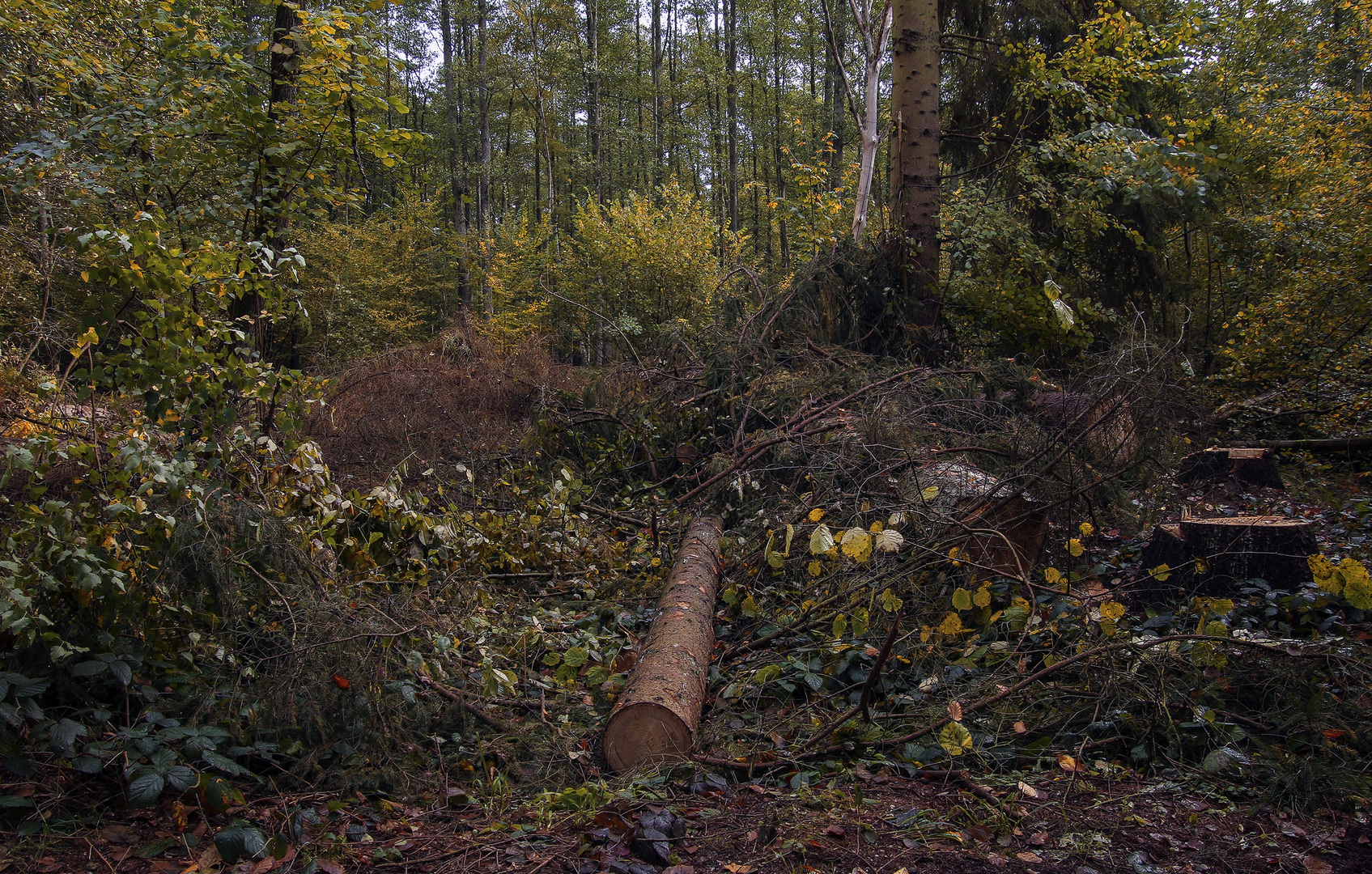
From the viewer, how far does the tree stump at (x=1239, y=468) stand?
5.30m

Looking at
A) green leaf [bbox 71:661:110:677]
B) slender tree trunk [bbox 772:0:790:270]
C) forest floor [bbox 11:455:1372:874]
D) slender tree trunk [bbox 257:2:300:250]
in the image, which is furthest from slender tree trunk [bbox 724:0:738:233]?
green leaf [bbox 71:661:110:677]

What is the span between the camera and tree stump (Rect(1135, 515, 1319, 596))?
3.57 metres

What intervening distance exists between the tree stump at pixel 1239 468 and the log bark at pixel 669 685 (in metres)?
3.66

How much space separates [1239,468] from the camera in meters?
5.34

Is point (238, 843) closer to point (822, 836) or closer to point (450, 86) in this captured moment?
point (822, 836)

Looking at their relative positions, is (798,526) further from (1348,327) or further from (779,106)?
(779,106)

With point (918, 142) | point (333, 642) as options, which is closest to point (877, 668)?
point (333, 642)

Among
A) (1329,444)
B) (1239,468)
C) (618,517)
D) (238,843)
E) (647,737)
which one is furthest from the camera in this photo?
(618,517)

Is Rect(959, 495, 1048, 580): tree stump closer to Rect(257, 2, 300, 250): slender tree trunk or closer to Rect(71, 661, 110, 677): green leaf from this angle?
Rect(71, 661, 110, 677): green leaf

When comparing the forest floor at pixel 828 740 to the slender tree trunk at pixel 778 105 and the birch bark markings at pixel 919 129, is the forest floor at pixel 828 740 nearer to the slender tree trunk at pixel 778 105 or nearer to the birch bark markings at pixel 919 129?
the birch bark markings at pixel 919 129

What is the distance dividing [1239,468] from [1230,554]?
2.18 metres

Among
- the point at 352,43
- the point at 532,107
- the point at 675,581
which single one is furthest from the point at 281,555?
the point at 532,107

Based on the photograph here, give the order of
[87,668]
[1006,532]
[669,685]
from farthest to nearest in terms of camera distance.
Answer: [1006,532] → [669,685] → [87,668]

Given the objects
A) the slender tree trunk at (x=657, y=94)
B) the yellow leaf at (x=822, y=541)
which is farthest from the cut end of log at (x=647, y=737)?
the slender tree trunk at (x=657, y=94)
